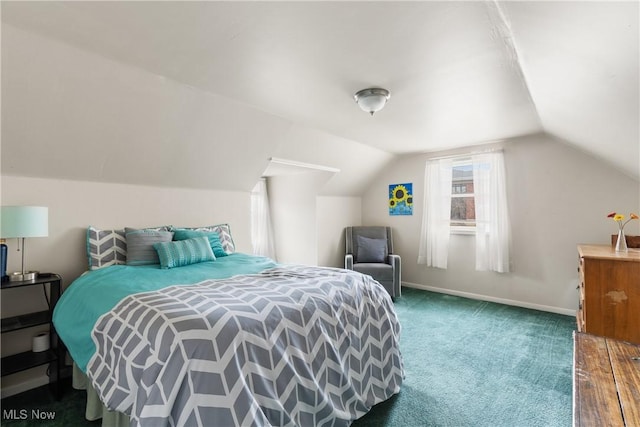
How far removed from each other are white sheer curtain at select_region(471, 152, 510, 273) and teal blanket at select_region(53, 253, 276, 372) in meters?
2.98

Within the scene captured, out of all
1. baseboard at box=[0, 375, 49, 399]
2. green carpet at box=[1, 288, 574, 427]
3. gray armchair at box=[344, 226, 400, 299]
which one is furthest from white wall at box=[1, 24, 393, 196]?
gray armchair at box=[344, 226, 400, 299]

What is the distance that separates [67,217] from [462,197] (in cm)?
445

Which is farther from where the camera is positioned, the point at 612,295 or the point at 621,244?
the point at 621,244

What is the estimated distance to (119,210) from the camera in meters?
2.84

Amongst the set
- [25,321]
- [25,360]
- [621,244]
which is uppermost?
[621,244]

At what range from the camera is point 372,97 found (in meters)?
2.36

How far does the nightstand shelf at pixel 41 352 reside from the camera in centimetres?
197

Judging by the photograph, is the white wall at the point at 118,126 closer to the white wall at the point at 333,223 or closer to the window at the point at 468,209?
the white wall at the point at 333,223

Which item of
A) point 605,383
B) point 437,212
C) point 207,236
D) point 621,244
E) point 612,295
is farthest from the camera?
point 437,212

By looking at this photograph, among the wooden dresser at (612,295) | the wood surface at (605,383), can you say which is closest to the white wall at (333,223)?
the wooden dresser at (612,295)

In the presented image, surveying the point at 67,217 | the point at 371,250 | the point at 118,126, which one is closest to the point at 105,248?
the point at 67,217

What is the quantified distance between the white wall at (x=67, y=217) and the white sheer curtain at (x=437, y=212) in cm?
317

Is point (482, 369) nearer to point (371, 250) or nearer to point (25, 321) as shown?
point (371, 250)

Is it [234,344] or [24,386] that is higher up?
[234,344]
